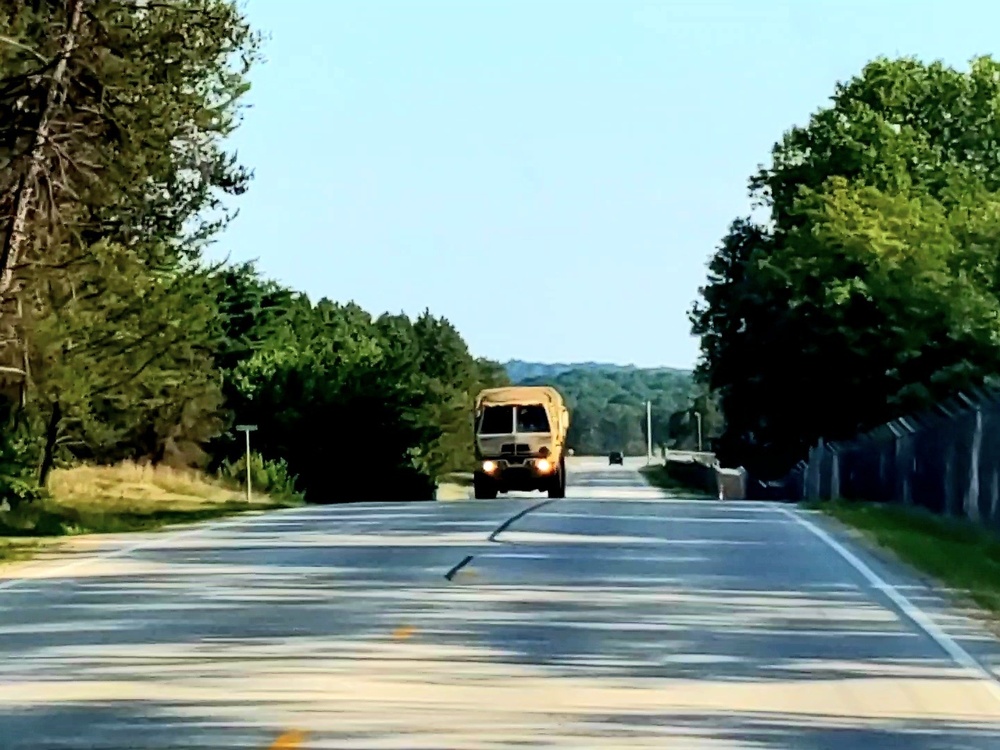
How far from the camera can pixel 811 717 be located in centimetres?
1214

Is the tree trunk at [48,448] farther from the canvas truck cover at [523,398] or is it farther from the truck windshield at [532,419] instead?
the truck windshield at [532,419]

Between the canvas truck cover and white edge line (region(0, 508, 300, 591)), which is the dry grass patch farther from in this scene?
white edge line (region(0, 508, 300, 591))

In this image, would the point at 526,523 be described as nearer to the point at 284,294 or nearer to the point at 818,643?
the point at 818,643

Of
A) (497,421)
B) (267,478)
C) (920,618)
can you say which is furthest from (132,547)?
(267,478)

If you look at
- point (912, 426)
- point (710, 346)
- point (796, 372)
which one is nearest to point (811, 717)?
point (912, 426)

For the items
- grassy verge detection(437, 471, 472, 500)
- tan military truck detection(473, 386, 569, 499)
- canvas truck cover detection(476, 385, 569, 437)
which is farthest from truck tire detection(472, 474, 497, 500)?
grassy verge detection(437, 471, 472, 500)

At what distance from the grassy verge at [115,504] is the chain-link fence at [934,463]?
12.3 metres

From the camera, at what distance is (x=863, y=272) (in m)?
66.0

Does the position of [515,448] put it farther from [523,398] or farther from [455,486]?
[455,486]

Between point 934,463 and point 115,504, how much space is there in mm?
21851

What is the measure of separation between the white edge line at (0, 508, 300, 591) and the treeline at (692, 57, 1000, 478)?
1109 inches

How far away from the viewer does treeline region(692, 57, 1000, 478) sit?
62.2 metres

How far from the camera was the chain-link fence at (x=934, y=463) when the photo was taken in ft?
97.8

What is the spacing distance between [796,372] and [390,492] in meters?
19.7
